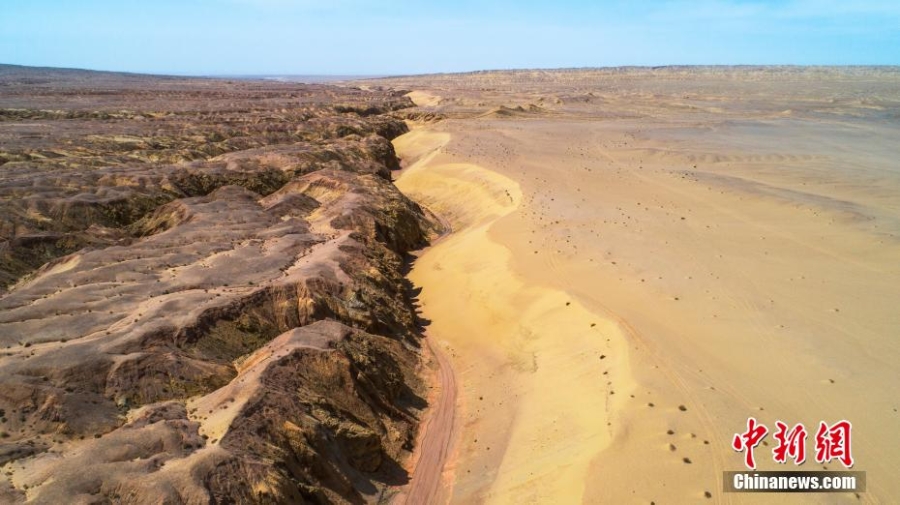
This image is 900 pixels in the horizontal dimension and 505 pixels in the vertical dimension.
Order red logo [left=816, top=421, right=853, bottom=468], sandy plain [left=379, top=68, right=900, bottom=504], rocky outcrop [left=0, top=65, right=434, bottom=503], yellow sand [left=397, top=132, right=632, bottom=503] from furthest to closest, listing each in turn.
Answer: yellow sand [left=397, top=132, right=632, bottom=503] < sandy plain [left=379, top=68, right=900, bottom=504] < red logo [left=816, top=421, right=853, bottom=468] < rocky outcrop [left=0, top=65, right=434, bottom=503]

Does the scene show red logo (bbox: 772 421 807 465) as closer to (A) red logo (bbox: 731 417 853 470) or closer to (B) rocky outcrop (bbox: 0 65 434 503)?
(A) red logo (bbox: 731 417 853 470)

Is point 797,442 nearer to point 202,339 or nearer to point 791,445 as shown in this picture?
point 791,445

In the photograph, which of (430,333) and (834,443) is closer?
(834,443)

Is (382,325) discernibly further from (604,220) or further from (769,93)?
(769,93)

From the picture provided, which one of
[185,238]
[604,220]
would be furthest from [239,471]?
[604,220]

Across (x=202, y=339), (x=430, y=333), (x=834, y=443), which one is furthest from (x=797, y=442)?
(x=202, y=339)

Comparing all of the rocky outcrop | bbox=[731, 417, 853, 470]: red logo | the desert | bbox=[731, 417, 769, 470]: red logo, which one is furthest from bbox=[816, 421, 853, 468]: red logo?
the rocky outcrop
